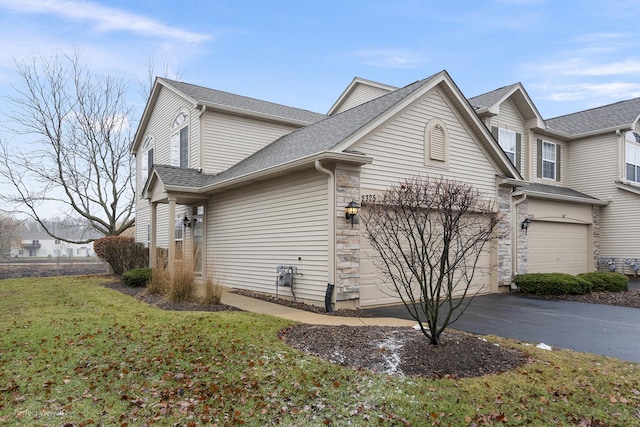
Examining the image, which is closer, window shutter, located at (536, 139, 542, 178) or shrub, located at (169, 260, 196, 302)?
shrub, located at (169, 260, 196, 302)

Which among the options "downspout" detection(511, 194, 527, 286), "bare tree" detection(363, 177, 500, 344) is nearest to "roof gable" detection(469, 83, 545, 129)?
"downspout" detection(511, 194, 527, 286)

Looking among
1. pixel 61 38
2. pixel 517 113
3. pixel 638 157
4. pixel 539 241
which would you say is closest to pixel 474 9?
pixel 517 113

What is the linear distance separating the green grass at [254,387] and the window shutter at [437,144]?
5504mm

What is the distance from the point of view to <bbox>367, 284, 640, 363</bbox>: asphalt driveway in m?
6.23

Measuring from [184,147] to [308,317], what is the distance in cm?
Answer: 973

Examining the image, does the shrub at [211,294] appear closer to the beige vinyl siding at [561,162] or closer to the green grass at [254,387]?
the green grass at [254,387]

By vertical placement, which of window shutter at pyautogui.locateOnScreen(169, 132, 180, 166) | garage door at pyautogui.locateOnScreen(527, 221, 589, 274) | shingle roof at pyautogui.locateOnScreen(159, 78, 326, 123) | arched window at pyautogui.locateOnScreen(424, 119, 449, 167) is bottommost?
garage door at pyautogui.locateOnScreen(527, 221, 589, 274)

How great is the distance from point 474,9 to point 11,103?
68.2 ft

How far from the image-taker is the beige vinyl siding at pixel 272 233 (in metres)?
8.91

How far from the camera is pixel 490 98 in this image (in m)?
14.9

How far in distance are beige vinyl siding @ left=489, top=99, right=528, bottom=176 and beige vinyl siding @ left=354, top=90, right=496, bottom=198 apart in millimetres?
3980

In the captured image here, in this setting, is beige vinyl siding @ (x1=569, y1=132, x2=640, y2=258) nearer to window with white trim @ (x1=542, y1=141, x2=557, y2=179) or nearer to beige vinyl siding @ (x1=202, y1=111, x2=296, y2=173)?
window with white trim @ (x1=542, y1=141, x2=557, y2=179)

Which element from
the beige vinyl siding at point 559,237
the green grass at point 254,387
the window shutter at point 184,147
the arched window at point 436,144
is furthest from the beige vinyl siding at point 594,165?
the window shutter at point 184,147

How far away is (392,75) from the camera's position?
73.4 feet
